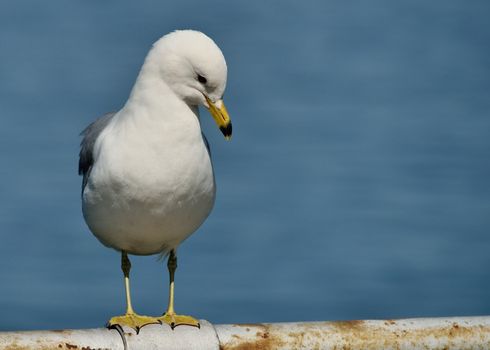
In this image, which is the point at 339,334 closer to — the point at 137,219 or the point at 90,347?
the point at 90,347

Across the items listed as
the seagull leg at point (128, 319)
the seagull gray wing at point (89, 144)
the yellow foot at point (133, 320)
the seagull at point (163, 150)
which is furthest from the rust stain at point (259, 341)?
the seagull gray wing at point (89, 144)

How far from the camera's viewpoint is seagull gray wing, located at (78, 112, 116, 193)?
5.05 metres

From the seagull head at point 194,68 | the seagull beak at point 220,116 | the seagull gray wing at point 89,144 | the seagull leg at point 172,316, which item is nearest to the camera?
the seagull leg at point 172,316

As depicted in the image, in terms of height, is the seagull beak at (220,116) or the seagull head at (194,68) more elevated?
the seagull head at (194,68)

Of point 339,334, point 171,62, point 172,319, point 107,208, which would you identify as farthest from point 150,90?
point 339,334

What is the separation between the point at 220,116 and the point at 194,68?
239 millimetres

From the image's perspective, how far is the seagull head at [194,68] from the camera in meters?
4.48

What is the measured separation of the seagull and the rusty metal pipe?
91 cm

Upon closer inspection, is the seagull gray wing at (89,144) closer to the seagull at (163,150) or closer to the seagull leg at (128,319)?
the seagull at (163,150)

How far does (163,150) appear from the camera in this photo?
455 centimetres

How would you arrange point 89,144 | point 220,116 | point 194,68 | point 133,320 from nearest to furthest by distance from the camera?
point 133,320, point 194,68, point 220,116, point 89,144

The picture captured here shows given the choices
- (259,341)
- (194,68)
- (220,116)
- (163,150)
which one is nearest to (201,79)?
(194,68)

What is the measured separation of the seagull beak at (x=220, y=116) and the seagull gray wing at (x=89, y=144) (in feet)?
2.13

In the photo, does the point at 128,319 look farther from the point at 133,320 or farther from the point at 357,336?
the point at 357,336
